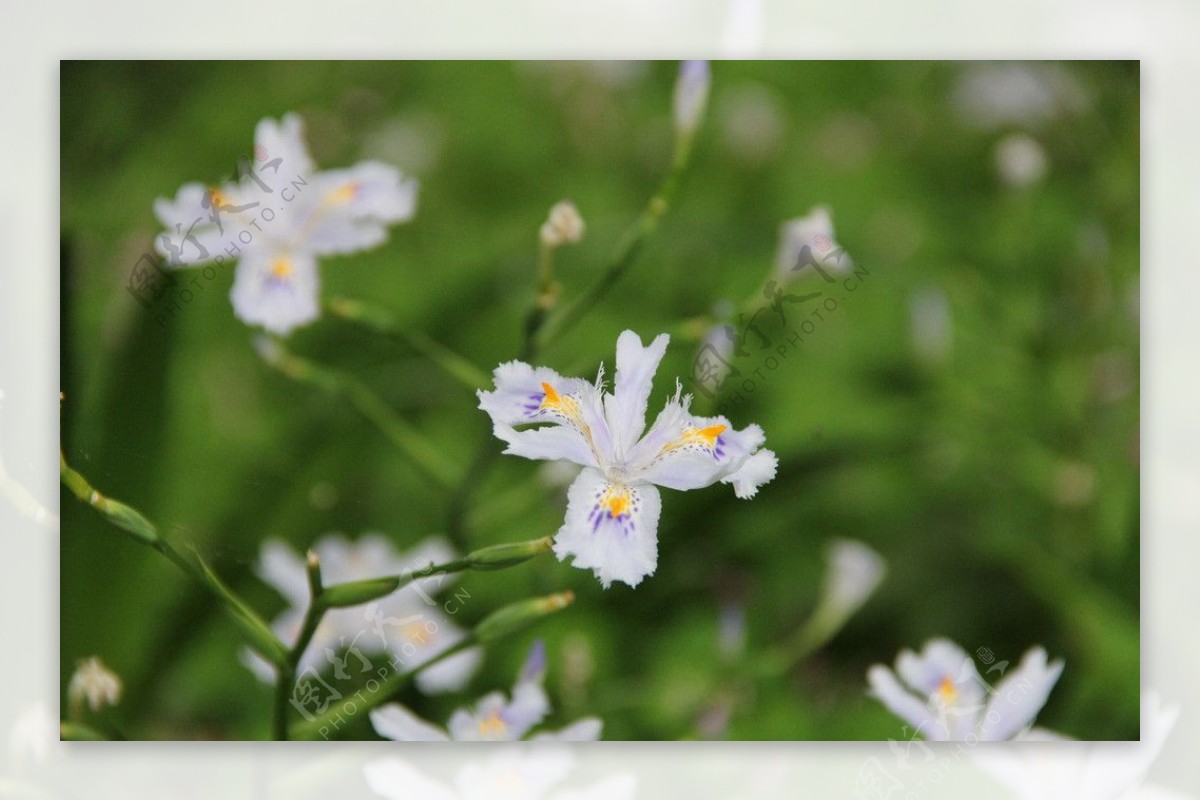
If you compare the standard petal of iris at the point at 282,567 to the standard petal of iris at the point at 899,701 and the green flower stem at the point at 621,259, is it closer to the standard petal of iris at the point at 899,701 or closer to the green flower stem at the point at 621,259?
the green flower stem at the point at 621,259

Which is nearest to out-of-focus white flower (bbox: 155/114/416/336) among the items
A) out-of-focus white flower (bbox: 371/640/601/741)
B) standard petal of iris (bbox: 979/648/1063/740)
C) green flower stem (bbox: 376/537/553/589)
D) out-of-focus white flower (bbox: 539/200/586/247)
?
out-of-focus white flower (bbox: 539/200/586/247)

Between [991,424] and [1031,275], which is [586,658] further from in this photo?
[1031,275]

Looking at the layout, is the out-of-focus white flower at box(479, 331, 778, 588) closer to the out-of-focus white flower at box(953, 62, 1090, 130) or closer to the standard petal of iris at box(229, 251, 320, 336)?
the standard petal of iris at box(229, 251, 320, 336)

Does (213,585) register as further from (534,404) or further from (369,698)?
A: (534,404)

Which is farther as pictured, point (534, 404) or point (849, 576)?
point (849, 576)

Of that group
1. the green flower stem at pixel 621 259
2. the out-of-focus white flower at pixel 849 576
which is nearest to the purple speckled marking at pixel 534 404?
the green flower stem at pixel 621 259

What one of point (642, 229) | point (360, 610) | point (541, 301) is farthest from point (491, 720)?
point (642, 229)

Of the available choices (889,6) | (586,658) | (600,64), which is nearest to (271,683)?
(586,658)
